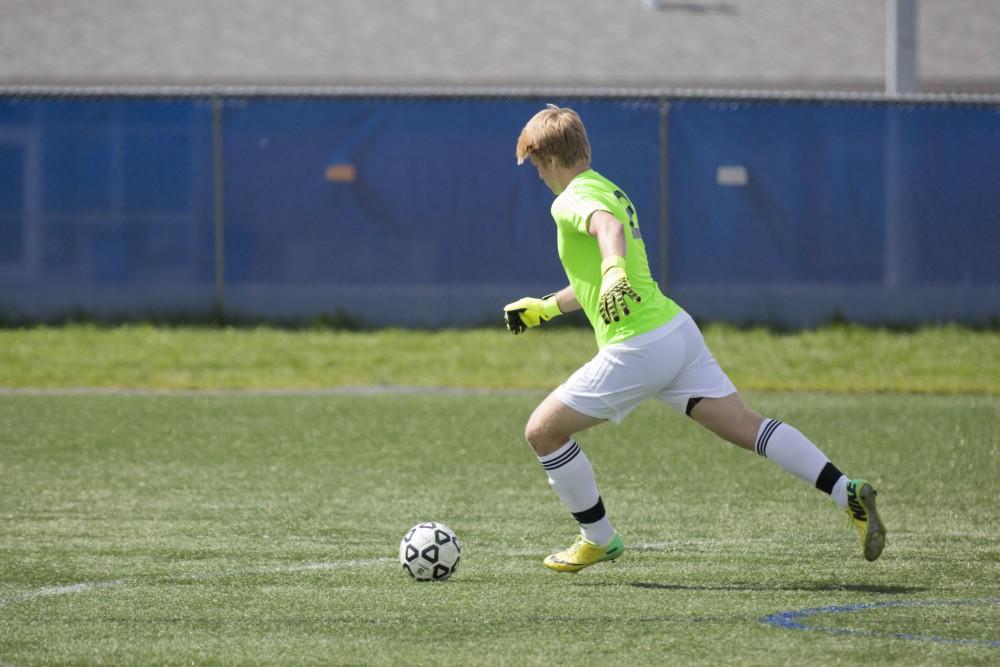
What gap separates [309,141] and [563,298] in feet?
29.9

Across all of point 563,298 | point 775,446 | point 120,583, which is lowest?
point 120,583

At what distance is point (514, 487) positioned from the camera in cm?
900

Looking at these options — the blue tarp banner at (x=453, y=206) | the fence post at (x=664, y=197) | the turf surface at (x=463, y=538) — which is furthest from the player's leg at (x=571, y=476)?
the fence post at (x=664, y=197)

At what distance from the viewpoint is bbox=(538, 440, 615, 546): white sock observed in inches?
254

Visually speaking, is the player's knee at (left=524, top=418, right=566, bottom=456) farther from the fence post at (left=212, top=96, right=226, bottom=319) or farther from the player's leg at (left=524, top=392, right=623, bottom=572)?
the fence post at (left=212, top=96, right=226, bottom=319)

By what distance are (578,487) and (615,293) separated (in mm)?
1124


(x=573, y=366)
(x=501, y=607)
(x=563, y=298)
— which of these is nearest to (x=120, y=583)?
(x=501, y=607)

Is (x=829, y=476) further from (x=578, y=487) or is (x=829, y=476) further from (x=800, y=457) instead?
(x=578, y=487)

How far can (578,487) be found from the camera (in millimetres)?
6484

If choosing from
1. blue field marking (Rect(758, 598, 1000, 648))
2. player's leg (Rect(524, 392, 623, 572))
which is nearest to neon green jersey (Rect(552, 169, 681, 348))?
player's leg (Rect(524, 392, 623, 572))

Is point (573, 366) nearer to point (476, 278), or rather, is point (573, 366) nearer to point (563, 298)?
point (476, 278)

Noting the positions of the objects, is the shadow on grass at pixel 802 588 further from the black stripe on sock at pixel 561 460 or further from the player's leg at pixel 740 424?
the black stripe on sock at pixel 561 460

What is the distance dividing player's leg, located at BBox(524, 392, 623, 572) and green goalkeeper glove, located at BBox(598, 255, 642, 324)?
27.2 inches

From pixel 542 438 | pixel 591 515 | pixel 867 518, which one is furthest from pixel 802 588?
pixel 542 438
